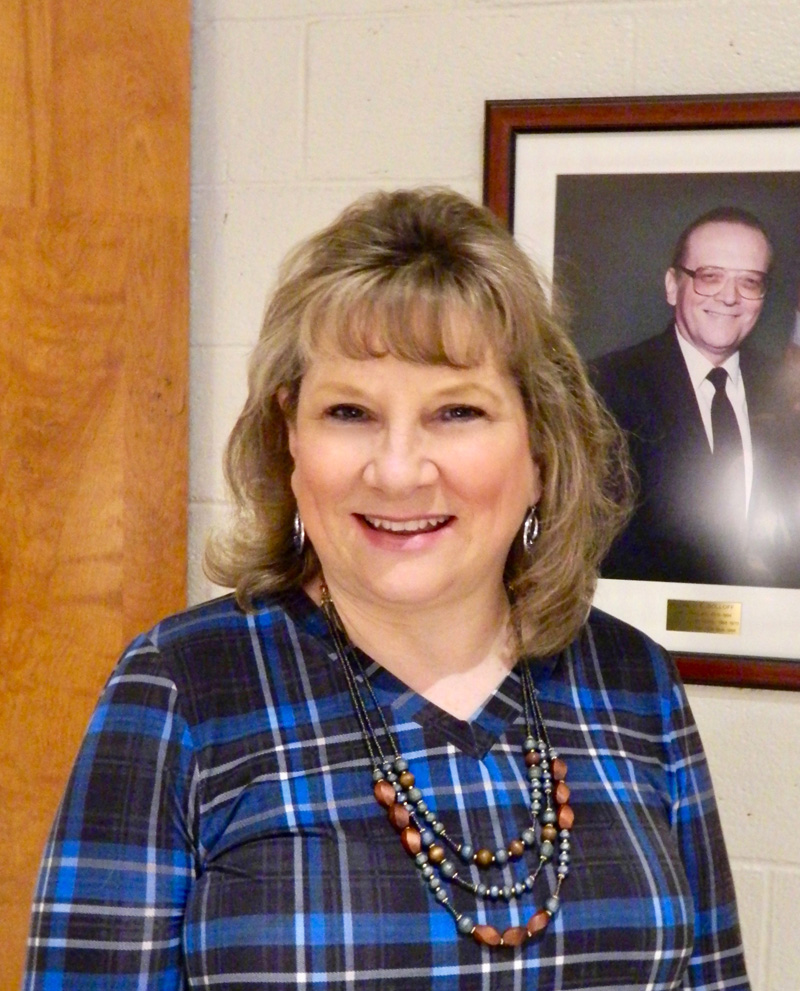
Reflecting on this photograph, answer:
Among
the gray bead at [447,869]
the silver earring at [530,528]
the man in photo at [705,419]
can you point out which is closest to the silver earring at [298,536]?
the silver earring at [530,528]

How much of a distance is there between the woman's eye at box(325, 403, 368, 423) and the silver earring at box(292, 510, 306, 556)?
15cm

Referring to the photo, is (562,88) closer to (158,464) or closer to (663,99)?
(663,99)

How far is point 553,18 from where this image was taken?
1.46m

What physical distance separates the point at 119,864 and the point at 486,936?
32 centimetres

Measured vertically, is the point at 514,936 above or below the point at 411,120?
below

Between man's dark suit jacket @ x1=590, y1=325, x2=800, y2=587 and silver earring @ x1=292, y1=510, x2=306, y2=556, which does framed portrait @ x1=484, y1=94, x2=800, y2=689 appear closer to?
man's dark suit jacket @ x1=590, y1=325, x2=800, y2=587

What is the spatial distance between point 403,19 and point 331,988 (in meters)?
1.26

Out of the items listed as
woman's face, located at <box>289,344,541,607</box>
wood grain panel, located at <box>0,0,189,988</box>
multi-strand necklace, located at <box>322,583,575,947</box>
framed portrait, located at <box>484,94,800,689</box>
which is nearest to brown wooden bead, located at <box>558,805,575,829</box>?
multi-strand necklace, located at <box>322,583,575,947</box>

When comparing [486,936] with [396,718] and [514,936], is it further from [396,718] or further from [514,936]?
[396,718]

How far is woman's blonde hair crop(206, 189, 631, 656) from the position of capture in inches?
38.1

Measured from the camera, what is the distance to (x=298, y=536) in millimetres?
1111

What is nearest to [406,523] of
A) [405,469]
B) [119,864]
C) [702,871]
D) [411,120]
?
[405,469]

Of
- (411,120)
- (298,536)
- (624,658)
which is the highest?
(411,120)

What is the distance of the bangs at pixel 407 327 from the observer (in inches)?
37.6
